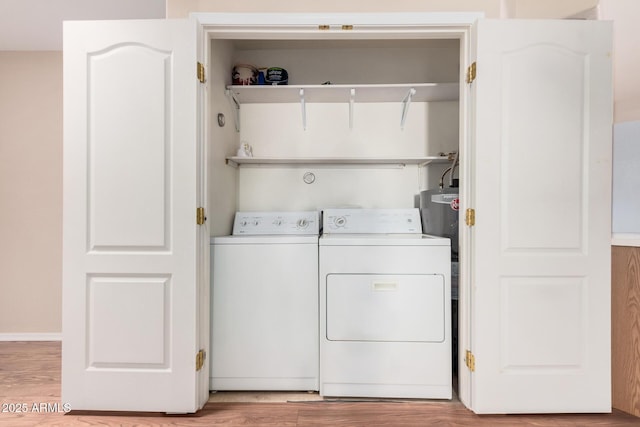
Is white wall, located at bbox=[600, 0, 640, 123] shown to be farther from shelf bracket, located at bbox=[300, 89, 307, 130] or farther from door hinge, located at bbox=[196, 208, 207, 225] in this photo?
door hinge, located at bbox=[196, 208, 207, 225]

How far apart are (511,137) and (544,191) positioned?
0.30 metres

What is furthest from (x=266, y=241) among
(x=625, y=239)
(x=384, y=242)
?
(x=625, y=239)

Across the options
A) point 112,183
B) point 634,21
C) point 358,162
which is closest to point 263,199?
point 358,162

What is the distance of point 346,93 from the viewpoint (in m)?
2.13

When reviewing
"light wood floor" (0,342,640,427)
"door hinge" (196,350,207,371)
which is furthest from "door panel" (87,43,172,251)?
"light wood floor" (0,342,640,427)

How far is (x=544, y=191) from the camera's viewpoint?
4.90ft

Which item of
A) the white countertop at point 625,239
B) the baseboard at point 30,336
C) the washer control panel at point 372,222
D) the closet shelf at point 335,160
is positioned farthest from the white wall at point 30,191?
the white countertop at point 625,239

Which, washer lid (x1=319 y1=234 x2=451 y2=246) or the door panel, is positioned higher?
the door panel

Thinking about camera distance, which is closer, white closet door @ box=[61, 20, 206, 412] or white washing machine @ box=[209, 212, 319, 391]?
white closet door @ box=[61, 20, 206, 412]

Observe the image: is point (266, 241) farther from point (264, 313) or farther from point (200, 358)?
point (200, 358)

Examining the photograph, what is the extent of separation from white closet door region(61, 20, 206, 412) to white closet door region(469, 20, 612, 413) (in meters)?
1.41

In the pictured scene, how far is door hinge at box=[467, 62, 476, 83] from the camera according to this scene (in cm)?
153

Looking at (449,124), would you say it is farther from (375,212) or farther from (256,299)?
(256,299)

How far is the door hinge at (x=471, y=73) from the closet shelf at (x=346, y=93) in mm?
424
